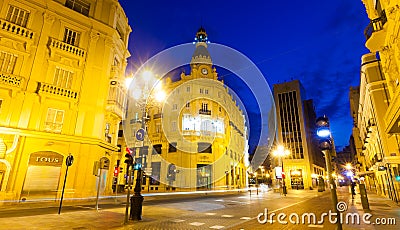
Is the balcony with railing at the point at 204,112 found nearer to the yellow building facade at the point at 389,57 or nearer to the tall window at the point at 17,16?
the yellow building facade at the point at 389,57

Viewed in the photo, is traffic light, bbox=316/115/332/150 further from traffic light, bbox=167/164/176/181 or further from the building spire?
the building spire

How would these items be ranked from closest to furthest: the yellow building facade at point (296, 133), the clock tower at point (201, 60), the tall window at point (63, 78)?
1. the tall window at point (63, 78)
2. the clock tower at point (201, 60)
3. the yellow building facade at point (296, 133)

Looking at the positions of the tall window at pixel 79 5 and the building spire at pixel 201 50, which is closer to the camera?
the tall window at pixel 79 5

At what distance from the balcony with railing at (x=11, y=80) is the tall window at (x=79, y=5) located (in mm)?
8902

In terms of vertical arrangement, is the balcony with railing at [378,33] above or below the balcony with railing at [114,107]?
above

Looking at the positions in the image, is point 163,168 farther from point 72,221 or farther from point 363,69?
point 363,69

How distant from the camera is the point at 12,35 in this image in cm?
1662

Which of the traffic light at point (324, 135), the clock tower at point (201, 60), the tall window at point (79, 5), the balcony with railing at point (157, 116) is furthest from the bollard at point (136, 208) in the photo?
the clock tower at point (201, 60)

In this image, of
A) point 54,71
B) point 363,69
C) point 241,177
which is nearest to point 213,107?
point 241,177

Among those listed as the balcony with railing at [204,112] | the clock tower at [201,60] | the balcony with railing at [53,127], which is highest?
the clock tower at [201,60]

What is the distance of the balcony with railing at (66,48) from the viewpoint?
18.5 meters

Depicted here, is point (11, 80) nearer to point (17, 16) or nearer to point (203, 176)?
point (17, 16)

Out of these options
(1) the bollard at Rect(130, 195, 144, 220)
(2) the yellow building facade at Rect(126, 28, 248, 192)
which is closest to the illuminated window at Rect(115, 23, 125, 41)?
(2) the yellow building facade at Rect(126, 28, 248, 192)

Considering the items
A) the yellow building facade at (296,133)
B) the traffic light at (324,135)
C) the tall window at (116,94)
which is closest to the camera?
the traffic light at (324,135)
